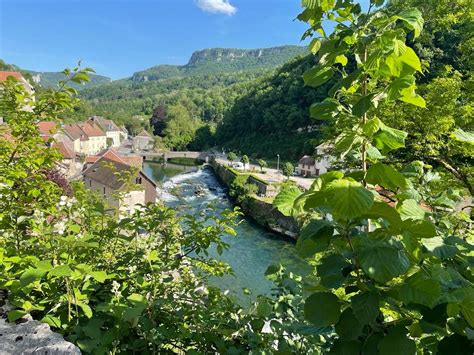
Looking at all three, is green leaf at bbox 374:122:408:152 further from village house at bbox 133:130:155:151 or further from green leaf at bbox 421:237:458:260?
village house at bbox 133:130:155:151

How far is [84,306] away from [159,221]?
1.02 m

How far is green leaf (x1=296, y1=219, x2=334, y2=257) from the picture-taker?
44.3 inches

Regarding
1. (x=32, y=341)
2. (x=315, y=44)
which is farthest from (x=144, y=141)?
(x=315, y=44)

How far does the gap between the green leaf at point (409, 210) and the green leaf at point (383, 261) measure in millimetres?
211

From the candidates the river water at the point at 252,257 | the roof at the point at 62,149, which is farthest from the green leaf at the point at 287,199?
the river water at the point at 252,257

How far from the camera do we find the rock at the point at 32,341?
1.51 metres

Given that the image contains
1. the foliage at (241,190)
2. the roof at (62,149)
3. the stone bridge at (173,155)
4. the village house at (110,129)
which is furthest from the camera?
the village house at (110,129)

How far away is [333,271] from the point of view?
1.15 metres

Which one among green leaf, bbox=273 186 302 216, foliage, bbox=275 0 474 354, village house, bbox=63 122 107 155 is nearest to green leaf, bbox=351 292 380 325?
foliage, bbox=275 0 474 354

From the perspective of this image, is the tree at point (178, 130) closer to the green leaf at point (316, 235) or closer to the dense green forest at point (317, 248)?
the dense green forest at point (317, 248)

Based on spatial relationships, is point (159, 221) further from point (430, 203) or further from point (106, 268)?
point (430, 203)

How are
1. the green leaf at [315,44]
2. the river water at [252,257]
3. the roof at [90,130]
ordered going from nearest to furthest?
the green leaf at [315,44] < the river water at [252,257] < the roof at [90,130]

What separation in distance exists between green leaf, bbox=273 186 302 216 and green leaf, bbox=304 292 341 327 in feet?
1.03

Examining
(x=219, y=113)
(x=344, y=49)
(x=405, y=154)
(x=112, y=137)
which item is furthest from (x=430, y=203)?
(x=219, y=113)
